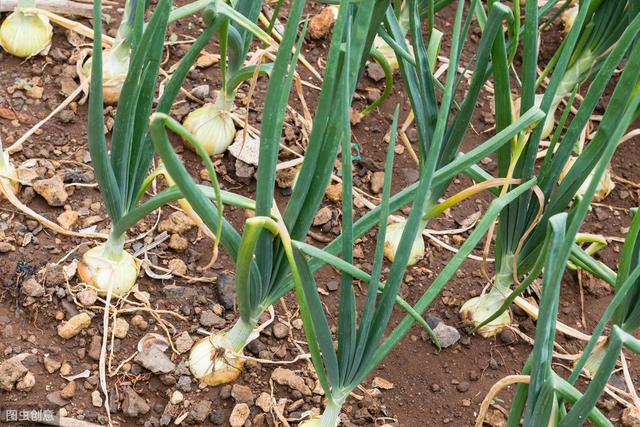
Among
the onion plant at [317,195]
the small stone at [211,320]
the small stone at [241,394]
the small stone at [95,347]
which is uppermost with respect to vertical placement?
the onion plant at [317,195]

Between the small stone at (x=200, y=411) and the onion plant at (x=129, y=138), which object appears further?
the small stone at (x=200, y=411)

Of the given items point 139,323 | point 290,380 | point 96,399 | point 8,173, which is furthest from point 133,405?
point 8,173

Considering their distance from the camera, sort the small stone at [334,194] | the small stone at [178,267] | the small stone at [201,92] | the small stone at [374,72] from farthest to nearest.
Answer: the small stone at [374,72] → the small stone at [201,92] → the small stone at [334,194] → the small stone at [178,267]

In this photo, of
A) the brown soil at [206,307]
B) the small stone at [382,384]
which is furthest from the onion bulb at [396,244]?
the small stone at [382,384]

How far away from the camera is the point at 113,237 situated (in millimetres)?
1698

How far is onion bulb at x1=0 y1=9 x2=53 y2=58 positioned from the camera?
2.11m

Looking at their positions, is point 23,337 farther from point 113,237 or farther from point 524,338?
point 524,338

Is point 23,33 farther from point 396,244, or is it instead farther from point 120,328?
point 396,244

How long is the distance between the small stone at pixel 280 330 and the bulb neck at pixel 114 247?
1.04 feet

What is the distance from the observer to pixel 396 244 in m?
1.95

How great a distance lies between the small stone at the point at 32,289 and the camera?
171 cm

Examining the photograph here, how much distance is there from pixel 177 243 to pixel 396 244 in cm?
45

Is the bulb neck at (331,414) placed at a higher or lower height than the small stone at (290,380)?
higher

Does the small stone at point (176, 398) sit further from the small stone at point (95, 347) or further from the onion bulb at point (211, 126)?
the onion bulb at point (211, 126)
